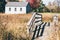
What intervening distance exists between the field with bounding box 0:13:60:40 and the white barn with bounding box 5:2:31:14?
0.06m

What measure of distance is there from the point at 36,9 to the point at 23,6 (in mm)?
209

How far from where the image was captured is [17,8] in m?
4.39

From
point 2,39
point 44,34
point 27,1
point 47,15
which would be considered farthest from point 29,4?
point 2,39

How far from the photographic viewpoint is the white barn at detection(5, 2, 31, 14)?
4352 mm

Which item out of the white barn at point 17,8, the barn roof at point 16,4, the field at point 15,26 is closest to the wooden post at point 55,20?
the field at point 15,26

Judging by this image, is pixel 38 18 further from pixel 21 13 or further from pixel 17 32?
pixel 17 32

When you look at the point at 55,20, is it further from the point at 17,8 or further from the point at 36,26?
the point at 17,8

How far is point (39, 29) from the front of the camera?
13.1 feet

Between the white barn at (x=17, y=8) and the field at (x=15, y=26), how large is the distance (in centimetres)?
6

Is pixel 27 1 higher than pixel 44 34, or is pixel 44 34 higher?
pixel 27 1

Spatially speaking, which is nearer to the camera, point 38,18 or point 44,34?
point 44,34

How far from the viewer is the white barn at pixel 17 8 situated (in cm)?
435

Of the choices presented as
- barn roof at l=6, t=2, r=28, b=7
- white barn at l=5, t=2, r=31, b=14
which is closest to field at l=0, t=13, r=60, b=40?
white barn at l=5, t=2, r=31, b=14

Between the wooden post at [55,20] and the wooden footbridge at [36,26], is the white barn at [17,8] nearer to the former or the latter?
the wooden footbridge at [36,26]
